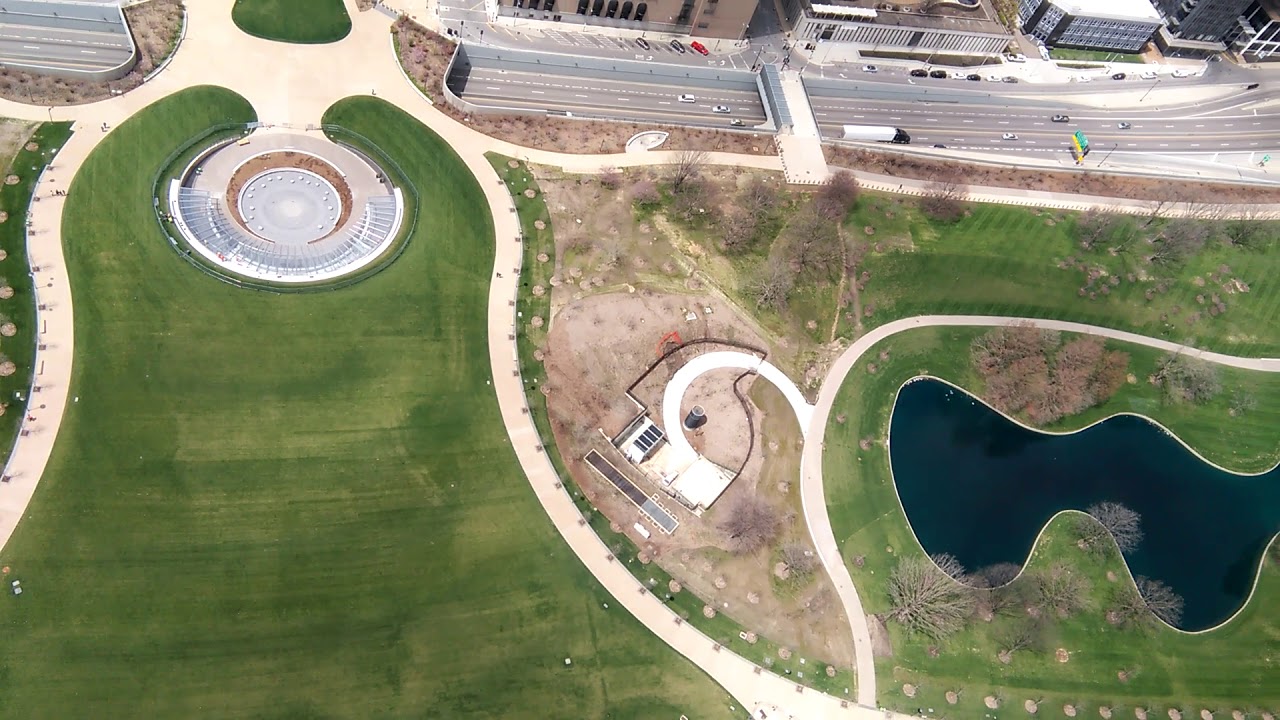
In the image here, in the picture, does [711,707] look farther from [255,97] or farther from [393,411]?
[255,97]

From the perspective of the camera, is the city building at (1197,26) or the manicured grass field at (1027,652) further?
the city building at (1197,26)

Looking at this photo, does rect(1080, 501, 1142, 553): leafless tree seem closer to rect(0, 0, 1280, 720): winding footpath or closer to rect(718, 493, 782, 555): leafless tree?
rect(0, 0, 1280, 720): winding footpath

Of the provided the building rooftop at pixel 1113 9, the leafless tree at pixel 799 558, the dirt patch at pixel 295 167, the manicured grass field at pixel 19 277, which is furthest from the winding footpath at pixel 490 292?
the building rooftop at pixel 1113 9


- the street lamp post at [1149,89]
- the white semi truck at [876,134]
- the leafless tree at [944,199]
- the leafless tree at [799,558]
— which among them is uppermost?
the street lamp post at [1149,89]

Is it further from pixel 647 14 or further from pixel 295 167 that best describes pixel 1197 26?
pixel 295 167

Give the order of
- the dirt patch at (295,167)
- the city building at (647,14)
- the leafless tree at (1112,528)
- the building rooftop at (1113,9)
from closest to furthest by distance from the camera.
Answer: the leafless tree at (1112,528) < the dirt patch at (295,167) < the city building at (647,14) < the building rooftop at (1113,9)

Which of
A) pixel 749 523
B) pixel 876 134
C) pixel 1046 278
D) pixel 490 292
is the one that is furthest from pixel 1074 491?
pixel 490 292

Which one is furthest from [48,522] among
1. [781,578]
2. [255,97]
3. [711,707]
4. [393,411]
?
[781,578]

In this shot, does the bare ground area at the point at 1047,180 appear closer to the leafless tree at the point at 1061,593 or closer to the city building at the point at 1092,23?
the city building at the point at 1092,23
